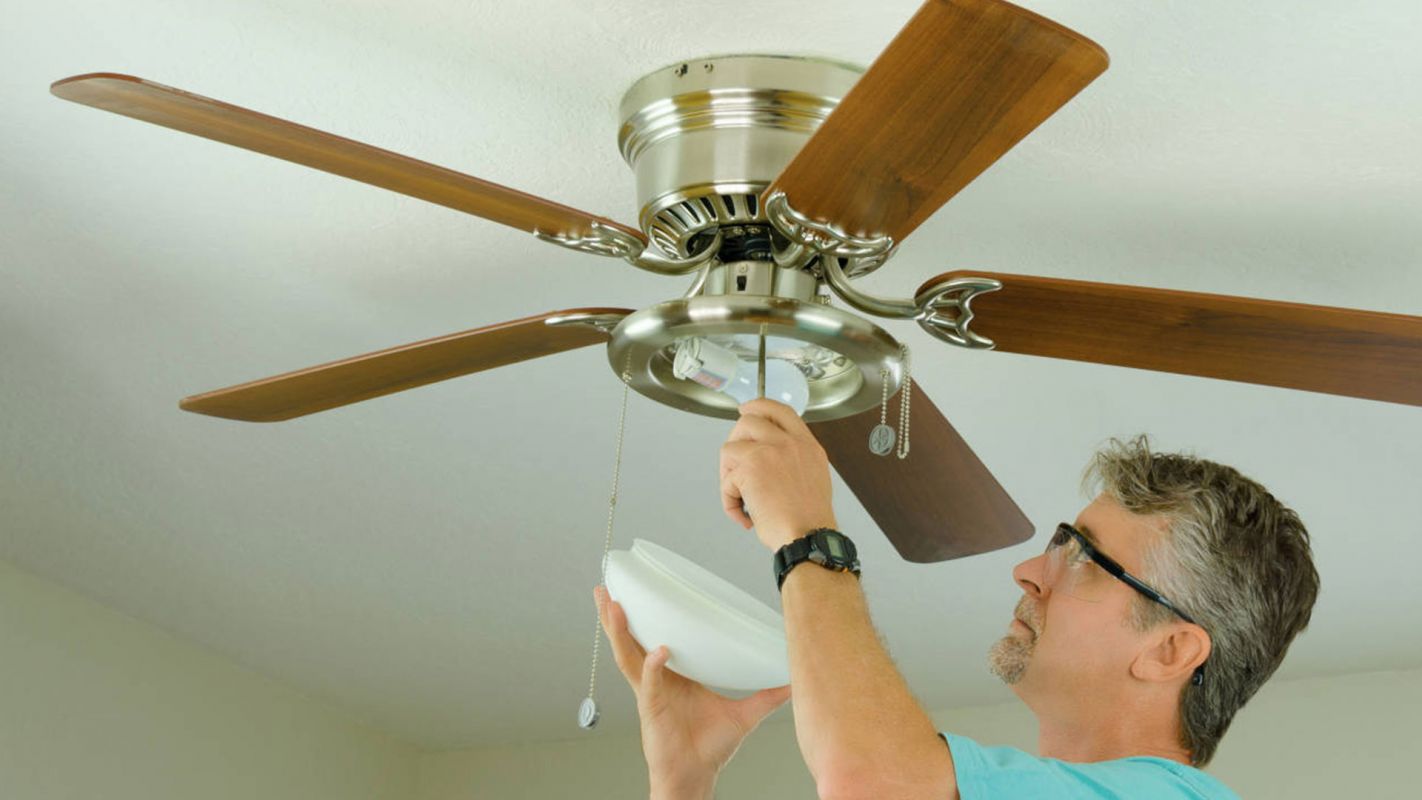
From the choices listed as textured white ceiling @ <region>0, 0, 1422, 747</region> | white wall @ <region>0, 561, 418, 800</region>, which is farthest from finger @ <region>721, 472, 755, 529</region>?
white wall @ <region>0, 561, 418, 800</region>

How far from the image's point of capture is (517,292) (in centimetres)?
203

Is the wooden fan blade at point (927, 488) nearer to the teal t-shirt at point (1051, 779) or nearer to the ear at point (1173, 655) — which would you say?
the ear at point (1173, 655)

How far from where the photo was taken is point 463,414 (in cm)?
241

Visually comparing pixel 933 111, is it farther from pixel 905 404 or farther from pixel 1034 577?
pixel 1034 577

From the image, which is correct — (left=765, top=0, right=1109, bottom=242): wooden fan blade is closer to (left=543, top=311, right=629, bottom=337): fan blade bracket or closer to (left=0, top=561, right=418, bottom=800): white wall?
(left=543, top=311, right=629, bottom=337): fan blade bracket

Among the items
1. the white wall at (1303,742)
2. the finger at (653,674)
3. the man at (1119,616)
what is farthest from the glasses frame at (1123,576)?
the white wall at (1303,742)

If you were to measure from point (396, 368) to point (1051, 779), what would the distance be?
0.72m

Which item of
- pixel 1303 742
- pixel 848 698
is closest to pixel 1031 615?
pixel 848 698

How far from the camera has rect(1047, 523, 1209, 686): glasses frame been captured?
1.41 m

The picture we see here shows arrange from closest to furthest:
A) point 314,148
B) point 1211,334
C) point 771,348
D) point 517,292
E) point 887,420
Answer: point 314,148 → point 1211,334 → point 771,348 → point 887,420 → point 517,292

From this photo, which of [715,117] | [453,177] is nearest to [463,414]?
[715,117]

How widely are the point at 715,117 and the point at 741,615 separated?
49 centimetres

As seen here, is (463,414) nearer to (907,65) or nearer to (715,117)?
(715,117)

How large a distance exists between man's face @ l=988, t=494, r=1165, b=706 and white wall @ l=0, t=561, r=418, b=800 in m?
2.35
